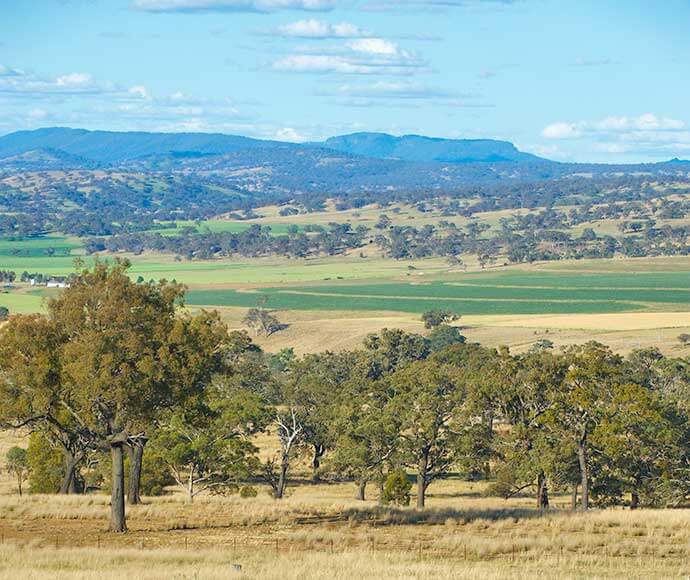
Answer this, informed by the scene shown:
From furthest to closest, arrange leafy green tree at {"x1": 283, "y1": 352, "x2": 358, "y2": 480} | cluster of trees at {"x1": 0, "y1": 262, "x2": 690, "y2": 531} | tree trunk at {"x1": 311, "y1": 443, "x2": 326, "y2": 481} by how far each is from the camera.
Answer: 1. tree trunk at {"x1": 311, "y1": 443, "x2": 326, "y2": 481}
2. leafy green tree at {"x1": 283, "y1": 352, "x2": 358, "y2": 480}
3. cluster of trees at {"x1": 0, "y1": 262, "x2": 690, "y2": 531}

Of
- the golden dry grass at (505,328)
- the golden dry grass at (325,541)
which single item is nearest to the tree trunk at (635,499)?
the golden dry grass at (325,541)

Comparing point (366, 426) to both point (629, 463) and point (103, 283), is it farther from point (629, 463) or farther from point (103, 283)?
point (103, 283)

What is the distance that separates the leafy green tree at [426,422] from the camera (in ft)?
154

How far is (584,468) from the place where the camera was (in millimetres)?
41406

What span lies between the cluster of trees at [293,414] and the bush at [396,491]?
3.3 inches

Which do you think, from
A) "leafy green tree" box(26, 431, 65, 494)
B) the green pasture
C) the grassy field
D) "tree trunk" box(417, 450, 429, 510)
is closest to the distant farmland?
the grassy field

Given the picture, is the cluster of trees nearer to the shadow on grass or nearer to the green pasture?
the shadow on grass

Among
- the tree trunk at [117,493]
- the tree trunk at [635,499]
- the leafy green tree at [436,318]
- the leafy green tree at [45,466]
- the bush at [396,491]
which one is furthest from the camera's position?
the leafy green tree at [436,318]

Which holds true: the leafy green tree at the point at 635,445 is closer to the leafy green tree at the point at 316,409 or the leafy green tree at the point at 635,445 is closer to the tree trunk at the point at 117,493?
the leafy green tree at the point at 316,409

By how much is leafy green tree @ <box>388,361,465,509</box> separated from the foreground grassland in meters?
9.13

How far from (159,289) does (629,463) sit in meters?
20.3

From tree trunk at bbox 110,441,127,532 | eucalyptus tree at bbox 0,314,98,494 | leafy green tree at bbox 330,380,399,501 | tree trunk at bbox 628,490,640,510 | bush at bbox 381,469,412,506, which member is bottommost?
bush at bbox 381,469,412,506

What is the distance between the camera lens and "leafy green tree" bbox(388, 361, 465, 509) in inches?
1853

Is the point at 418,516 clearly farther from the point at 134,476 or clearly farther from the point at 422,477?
the point at 422,477
